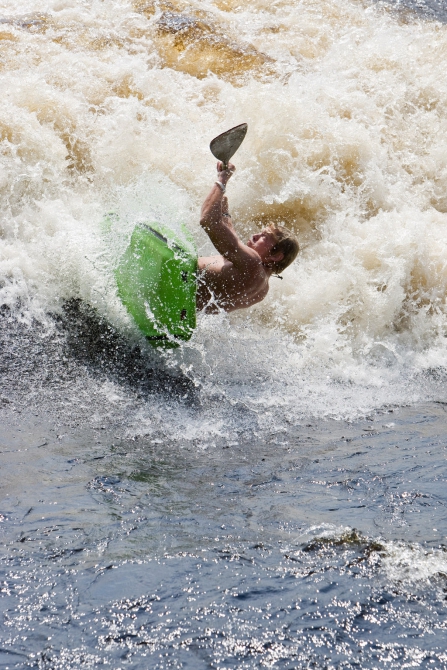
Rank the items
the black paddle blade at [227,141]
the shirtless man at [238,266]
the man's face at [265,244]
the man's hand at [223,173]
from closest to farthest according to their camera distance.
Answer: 1. the black paddle blade at [227,141]
2. the man's hand at [223,173]
3. the shirtless man at [238,266]
4. the man's face at [265,244]

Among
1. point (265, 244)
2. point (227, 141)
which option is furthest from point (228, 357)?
point (227, 141)

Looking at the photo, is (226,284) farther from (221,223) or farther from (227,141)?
(227,141)

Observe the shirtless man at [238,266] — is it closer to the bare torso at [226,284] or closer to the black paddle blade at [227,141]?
the bare torso at [226,284]

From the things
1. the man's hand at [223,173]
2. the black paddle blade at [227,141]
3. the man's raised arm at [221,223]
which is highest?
the black paddle blade at [227,141]

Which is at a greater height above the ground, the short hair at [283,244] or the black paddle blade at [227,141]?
the black paddle blade at [227,141]

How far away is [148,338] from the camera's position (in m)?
4.25

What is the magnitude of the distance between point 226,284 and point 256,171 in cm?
210

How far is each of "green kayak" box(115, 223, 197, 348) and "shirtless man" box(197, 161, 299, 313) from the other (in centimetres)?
21

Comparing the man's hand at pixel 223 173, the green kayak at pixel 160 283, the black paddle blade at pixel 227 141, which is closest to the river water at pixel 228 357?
the green kayak at pixel 160 283

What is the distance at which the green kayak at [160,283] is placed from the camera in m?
4.03

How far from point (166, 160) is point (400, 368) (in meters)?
2.72

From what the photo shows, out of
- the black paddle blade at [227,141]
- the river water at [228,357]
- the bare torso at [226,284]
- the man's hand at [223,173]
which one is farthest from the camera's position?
the bare torso at [226,284]

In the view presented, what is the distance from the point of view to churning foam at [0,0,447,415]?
452cm

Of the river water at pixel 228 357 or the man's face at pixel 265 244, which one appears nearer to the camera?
the river water at pixel 228 357
